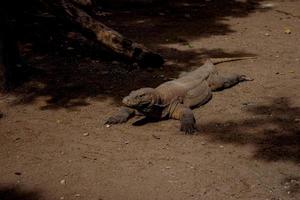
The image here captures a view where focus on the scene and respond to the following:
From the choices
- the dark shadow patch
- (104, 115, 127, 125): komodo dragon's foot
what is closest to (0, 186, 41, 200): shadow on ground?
(104, 115, 127, 125): komodo dragon's foot

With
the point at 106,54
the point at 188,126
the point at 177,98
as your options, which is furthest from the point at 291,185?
the point at 106,54

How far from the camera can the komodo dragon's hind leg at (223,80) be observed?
7095 mm

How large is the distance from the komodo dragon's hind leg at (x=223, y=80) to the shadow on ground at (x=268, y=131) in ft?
2.58

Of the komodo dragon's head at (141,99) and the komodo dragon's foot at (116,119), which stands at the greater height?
the komodo dragon's head at (141,99)

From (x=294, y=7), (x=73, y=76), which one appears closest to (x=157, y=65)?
(x=73, y=76)

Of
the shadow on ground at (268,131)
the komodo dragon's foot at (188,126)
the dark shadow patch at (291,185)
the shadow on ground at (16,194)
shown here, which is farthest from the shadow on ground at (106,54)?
the dark shadow patch at (291,185)

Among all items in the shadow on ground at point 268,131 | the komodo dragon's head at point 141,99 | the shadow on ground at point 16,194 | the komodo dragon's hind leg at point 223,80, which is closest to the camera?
the shadow on ground at point 16,194

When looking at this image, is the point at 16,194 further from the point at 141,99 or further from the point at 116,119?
the point at 141,99

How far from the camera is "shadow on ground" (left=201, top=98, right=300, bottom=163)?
5.16 metres

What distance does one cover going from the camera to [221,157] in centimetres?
513

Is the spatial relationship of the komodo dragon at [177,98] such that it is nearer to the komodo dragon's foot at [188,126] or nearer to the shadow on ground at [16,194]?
Answer: the komodo dragon's foot at [188,126]

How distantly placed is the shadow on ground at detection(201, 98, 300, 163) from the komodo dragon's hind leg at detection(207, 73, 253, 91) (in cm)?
79

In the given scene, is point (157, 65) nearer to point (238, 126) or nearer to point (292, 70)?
point (292, 70)

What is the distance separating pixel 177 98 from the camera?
647 centimetres
